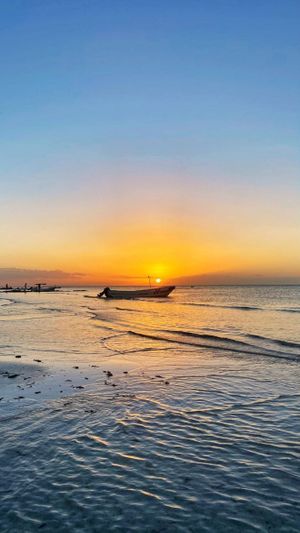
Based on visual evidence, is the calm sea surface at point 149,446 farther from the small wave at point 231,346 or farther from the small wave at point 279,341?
the small wave at point 279,341

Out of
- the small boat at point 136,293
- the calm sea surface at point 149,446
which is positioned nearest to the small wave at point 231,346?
the calm sea surface at point 149,446

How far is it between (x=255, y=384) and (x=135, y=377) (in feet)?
13.9

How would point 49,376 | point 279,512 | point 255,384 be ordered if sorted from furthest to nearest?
point 49,376 → point 255,384 → point 279,512

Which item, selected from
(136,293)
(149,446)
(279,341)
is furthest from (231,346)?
(136,293)

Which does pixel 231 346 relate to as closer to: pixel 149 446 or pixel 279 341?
pixel 279 341

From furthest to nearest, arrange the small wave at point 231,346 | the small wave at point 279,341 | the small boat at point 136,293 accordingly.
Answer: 1. the small boat at point 136,293
2. the small wave at point 279,341
3. the small wave at point 231,346

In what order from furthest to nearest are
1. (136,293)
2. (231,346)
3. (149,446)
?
(136,293) → (231,346) → (149,446)

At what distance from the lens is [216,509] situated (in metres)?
5.54

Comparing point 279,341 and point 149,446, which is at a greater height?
point 149,446

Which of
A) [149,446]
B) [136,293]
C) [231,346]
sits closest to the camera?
[149,446]

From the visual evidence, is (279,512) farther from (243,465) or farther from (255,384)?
(255,384)

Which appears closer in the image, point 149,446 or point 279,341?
point 149,446

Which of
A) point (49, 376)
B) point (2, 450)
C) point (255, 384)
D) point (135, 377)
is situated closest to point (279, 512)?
point (2, 450)

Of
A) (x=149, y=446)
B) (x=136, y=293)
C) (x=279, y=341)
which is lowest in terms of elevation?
(x=279, y=341)
